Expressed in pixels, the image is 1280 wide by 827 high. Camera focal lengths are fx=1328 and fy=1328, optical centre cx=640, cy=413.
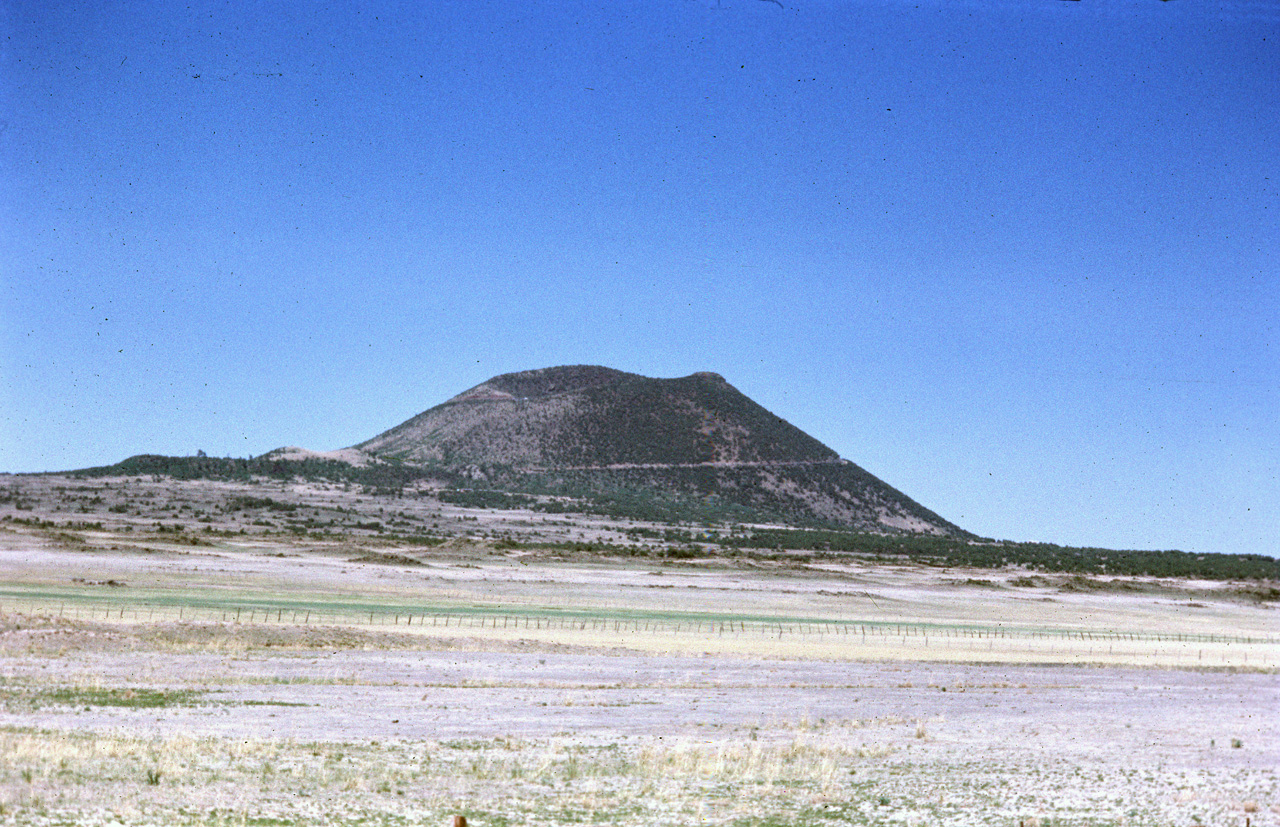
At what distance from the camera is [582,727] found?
3438 cm

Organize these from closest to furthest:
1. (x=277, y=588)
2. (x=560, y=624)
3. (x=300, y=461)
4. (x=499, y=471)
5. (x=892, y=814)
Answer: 1. (x=892, y=814)
2. (x=560, y=624)
3. (x=277, y=588)
4. (x=300, y=461)
5. (x=499, y=471)

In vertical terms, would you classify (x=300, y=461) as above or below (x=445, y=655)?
above

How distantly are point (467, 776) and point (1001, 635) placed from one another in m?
51.6

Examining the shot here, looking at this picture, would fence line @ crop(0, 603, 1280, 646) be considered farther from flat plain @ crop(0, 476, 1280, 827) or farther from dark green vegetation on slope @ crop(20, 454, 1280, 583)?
dark green vegetation on slope @ crop(20, 454, 1280, 583)

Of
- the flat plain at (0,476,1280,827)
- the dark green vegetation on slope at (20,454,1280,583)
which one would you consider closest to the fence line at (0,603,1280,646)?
the flat plain at (0,476,1280,827)

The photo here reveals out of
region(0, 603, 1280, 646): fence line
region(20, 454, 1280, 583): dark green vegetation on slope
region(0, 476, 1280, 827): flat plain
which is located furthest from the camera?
region(20, 454, 1280, 583): dark green vegetation on slope

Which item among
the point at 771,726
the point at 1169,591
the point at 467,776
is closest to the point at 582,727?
the point at 771,726

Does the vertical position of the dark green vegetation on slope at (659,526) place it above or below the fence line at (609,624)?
above

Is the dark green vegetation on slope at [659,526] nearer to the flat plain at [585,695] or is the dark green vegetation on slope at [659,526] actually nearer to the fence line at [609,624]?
the flat plain at [585,695]

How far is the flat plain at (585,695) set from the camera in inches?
958

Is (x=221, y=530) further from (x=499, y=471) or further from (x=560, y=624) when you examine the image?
(x=499, y=471)

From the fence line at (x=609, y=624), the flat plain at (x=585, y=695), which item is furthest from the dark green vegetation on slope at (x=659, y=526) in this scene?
the fence line at (x=609, y=624)

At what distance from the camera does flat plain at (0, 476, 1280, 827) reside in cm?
2433

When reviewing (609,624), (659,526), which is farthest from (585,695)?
(659,526)
